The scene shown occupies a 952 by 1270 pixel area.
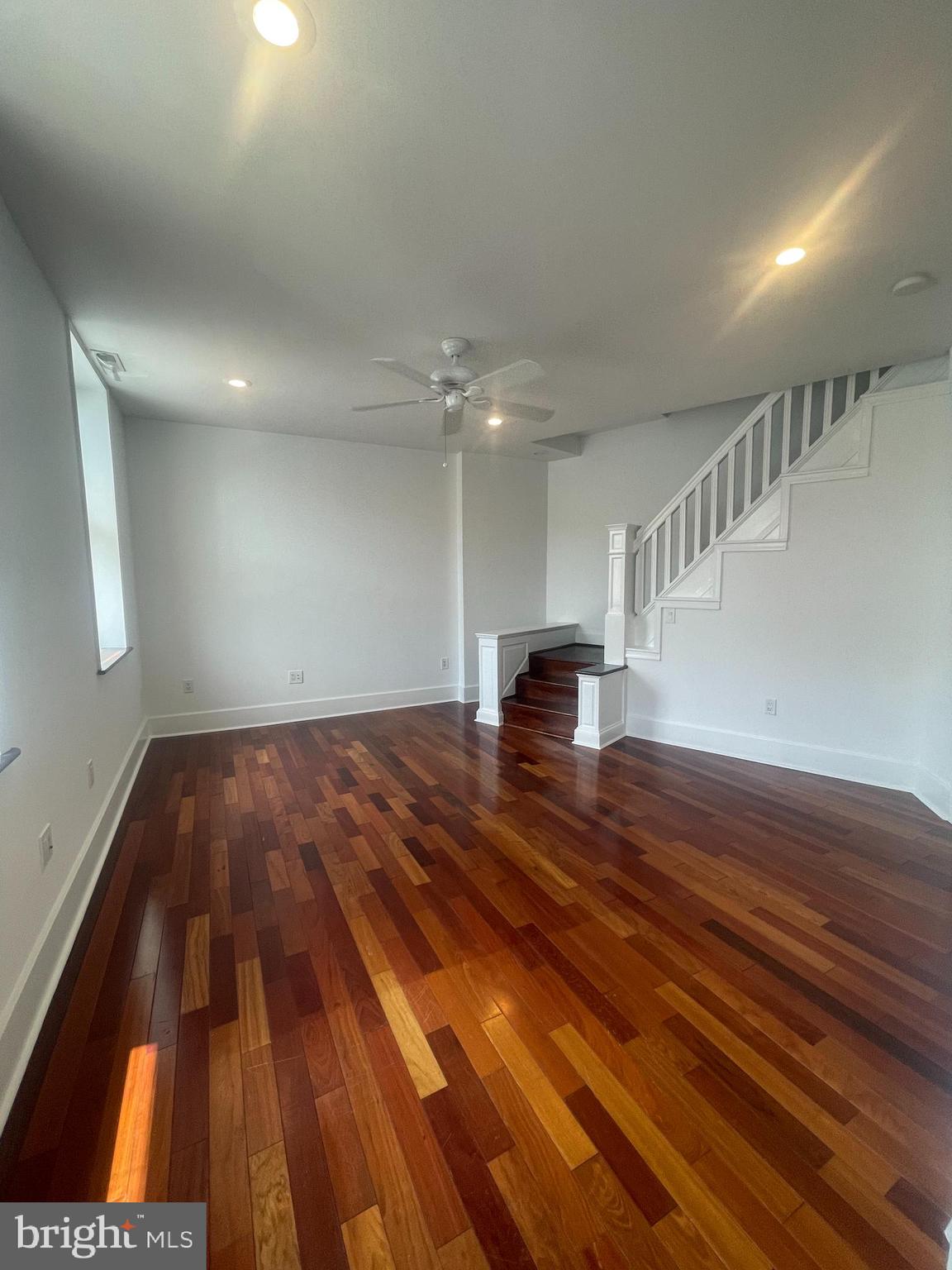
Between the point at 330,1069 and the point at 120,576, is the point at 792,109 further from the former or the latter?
the point at 120,576

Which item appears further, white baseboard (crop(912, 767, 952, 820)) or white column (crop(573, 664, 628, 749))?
white column (crop(573, 664, 628, 749))

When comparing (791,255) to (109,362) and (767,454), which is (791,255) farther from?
(109,362)

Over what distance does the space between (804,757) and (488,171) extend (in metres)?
3.91

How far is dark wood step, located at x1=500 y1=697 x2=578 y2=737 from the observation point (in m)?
4.54

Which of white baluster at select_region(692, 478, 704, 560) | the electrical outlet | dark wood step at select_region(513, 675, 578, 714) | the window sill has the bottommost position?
dark wood step at select_region(513, 675, 578, 714)

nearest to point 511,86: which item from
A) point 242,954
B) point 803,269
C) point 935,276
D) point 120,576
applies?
point 803,269

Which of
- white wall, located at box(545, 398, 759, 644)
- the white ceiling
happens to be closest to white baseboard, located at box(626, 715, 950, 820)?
white wall, located at box(545, 398, 759, 644)

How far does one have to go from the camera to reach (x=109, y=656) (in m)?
3.31

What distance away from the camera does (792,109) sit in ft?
4.70

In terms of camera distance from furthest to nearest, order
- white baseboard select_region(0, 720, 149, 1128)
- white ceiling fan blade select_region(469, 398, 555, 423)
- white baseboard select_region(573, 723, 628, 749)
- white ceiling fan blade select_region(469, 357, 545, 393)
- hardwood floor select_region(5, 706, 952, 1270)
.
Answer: white baseboard select_region(573, 723, 628, 749) < white ceiling fan blade select_region(469, 398, 555, 423) < white ceiling fan blade select_region(469, 357, 545, 393) < white baseboard select_region(0, 720, 149, 1128) < hardwood floor select_region(5, 706, 952, 1270)

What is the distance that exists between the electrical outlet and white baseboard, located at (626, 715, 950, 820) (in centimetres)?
395

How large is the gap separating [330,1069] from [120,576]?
3550 mm

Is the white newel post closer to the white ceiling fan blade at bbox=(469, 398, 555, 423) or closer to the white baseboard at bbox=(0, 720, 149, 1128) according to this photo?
the white ceiling fan blade at bbox=(469, 398, 555, 423)

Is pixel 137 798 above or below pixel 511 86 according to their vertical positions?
below
